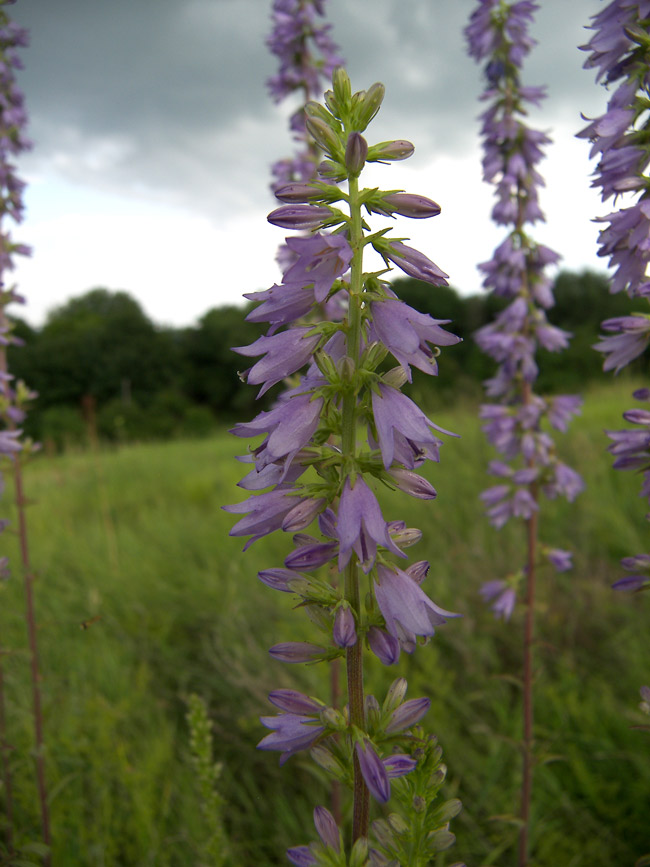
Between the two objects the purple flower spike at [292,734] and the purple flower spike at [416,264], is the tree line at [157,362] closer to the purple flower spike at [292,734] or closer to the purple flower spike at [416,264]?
the purple flower spike at [416,264]

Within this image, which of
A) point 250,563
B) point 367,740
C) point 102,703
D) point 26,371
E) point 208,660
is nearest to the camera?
point 367,740

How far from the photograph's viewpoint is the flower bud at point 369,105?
1.10 m

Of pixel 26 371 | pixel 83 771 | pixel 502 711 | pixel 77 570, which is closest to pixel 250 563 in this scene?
pixel 77 570

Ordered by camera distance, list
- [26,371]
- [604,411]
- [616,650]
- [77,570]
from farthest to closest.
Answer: [26,371], [604,411], [77,570], [616,650]

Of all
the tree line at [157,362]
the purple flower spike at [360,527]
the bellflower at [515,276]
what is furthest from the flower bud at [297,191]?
the tree line at [157,362]

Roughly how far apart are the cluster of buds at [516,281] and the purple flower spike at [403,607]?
93.2 inches

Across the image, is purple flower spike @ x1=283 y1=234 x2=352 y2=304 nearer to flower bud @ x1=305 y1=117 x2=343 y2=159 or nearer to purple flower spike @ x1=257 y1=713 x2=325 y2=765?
flower bud @ x1=305 y1=117 x2=343 y2=159

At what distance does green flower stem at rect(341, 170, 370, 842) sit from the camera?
1.07m

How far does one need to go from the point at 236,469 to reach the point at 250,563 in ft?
13.9

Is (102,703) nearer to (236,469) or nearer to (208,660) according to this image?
(208,660)

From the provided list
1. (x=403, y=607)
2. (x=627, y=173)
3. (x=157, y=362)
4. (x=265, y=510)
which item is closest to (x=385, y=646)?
(x=403, y=607)

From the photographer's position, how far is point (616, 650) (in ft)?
12.1

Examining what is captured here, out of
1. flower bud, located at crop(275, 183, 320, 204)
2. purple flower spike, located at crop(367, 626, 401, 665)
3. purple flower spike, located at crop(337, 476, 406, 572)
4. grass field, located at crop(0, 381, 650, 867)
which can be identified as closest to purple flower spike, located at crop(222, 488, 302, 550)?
purple flower spike, located at crop(337, 476, 406, 572)

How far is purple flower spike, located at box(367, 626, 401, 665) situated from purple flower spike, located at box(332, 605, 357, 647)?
5cm
